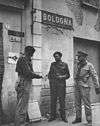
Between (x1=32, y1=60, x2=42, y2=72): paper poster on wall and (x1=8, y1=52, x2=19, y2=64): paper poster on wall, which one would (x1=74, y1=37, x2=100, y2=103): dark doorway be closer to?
(x1=32, y1=60, x2=42, y2=72): paper poster on wall

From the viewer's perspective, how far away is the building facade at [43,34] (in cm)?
877

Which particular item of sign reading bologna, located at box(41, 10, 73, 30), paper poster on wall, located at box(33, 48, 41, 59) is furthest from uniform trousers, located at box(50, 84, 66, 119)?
sign reading bologna, located at box(41, 10, 73, 30)

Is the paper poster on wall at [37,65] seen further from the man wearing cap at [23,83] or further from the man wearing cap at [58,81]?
the man wearing cap at [23,83]

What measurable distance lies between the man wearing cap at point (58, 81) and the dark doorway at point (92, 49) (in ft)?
9.35

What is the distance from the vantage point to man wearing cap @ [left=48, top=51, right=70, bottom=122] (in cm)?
905

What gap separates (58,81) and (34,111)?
1144 mm

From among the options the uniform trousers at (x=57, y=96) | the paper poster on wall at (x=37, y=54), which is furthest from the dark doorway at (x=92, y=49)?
the uniform trousers at (x=57, y=96)

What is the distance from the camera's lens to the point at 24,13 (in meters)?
9.41

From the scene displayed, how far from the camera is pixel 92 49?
Answer: 42.9 ft

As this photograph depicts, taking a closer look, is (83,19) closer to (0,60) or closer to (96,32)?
(96,32)

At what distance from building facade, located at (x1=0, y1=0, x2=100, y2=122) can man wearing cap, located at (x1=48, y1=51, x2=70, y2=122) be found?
0.58 metres

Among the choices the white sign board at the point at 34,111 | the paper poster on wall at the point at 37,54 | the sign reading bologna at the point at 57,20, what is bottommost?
the white sign board at the point at 34,111

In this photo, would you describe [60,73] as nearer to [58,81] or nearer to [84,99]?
[58,81]

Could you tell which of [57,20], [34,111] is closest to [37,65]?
[34,111]
